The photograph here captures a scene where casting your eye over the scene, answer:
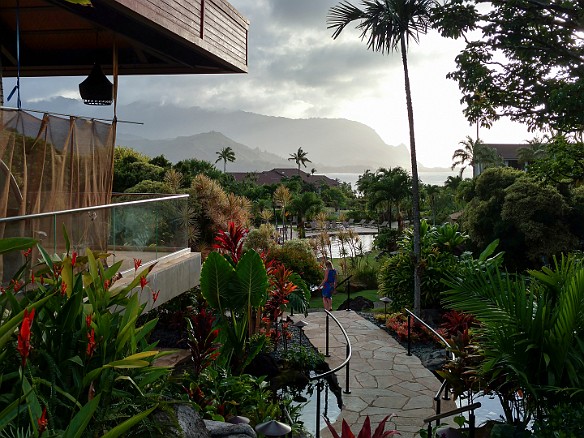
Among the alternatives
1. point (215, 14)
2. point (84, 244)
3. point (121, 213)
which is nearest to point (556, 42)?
point (215, 14)

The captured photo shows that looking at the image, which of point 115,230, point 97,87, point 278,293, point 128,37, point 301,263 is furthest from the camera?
point 301,263

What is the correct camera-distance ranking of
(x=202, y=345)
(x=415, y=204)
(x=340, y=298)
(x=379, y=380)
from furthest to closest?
(x=340, y=298) < (x=415, y=204) < (x=379, y=380) < (x=202, y=345)

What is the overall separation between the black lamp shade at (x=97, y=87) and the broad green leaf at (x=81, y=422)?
7701 mm

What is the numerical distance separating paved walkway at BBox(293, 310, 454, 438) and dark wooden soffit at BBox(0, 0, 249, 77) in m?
5.76


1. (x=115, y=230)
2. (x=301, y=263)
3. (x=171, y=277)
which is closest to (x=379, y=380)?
(x=171, y=277)

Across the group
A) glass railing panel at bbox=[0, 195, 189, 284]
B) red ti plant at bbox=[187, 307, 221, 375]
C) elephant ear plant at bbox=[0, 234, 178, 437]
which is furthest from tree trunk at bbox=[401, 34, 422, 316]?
elephant ear plant at bbox=[0, 234, 178, 437]

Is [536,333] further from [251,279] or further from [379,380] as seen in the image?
[379,380]

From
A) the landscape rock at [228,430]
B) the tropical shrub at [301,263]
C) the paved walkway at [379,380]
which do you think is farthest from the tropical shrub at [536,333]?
the tropical shrub at [301,263]

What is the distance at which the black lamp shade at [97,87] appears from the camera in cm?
953

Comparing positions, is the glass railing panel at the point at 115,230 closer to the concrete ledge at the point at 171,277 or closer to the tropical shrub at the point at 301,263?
the concrete ledge at the point at 171,277

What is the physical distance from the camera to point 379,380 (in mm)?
9820

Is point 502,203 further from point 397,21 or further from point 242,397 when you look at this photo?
point 242,397

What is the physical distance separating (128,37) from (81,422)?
7.17 m

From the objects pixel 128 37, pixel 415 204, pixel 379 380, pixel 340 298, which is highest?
pixel 128 37
